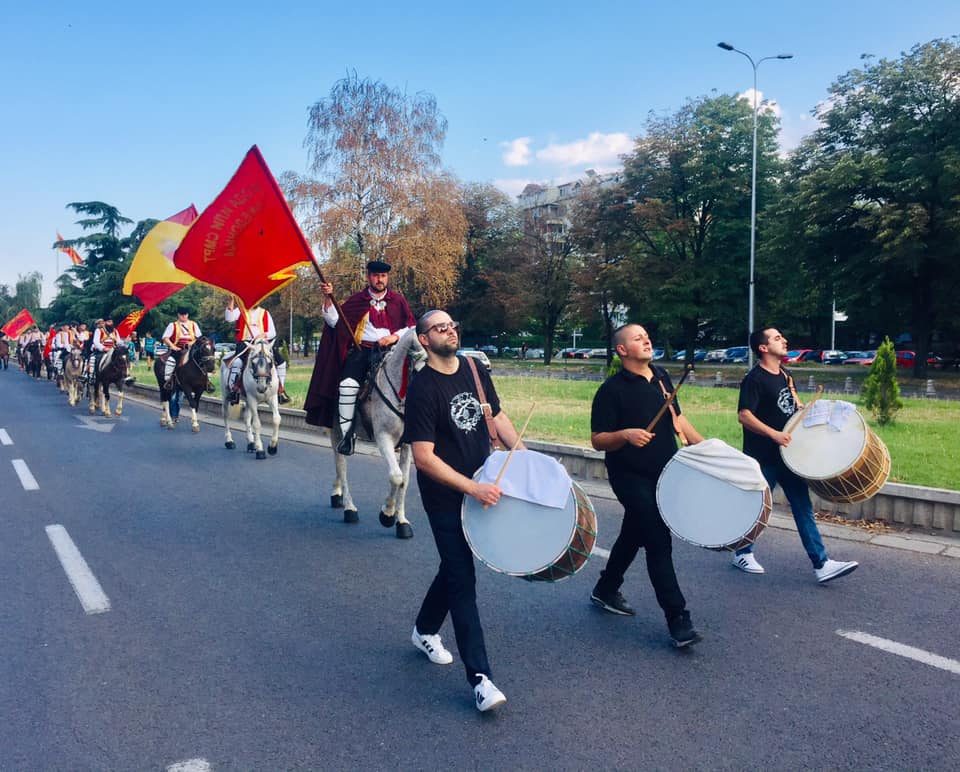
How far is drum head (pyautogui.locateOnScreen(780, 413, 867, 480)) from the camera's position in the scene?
229 inches

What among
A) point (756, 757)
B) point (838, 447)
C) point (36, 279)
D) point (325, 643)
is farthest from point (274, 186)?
point (36, 279)

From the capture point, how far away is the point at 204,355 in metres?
16.3

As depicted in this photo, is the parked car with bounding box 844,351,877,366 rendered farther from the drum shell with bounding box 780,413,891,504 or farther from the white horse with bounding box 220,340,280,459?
the drum shell with bounding box 780,413,891,504

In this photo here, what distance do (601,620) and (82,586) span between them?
380 cm

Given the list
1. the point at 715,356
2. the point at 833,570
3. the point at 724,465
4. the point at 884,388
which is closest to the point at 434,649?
the point at 724,465

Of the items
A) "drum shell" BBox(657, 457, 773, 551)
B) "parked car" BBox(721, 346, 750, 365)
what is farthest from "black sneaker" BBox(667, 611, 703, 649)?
"parked car" BBox(721, 346, 750, 365)

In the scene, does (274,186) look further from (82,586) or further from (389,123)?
(389,123)

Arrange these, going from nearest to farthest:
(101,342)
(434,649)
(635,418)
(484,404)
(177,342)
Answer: (484,404) < (434,649) < (635,418) < (177,342) < (101,342)

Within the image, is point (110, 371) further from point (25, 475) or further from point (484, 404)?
point (484, 404)

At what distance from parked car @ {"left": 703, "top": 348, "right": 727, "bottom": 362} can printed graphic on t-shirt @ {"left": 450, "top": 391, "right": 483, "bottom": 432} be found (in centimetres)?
6397

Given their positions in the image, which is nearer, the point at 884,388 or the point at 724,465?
the point at 724,465

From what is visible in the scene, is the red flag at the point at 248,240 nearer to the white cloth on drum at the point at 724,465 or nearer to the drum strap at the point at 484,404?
the drum strap at the point at 484,404

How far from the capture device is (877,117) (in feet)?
111

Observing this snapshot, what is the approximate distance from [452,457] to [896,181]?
33.7m
